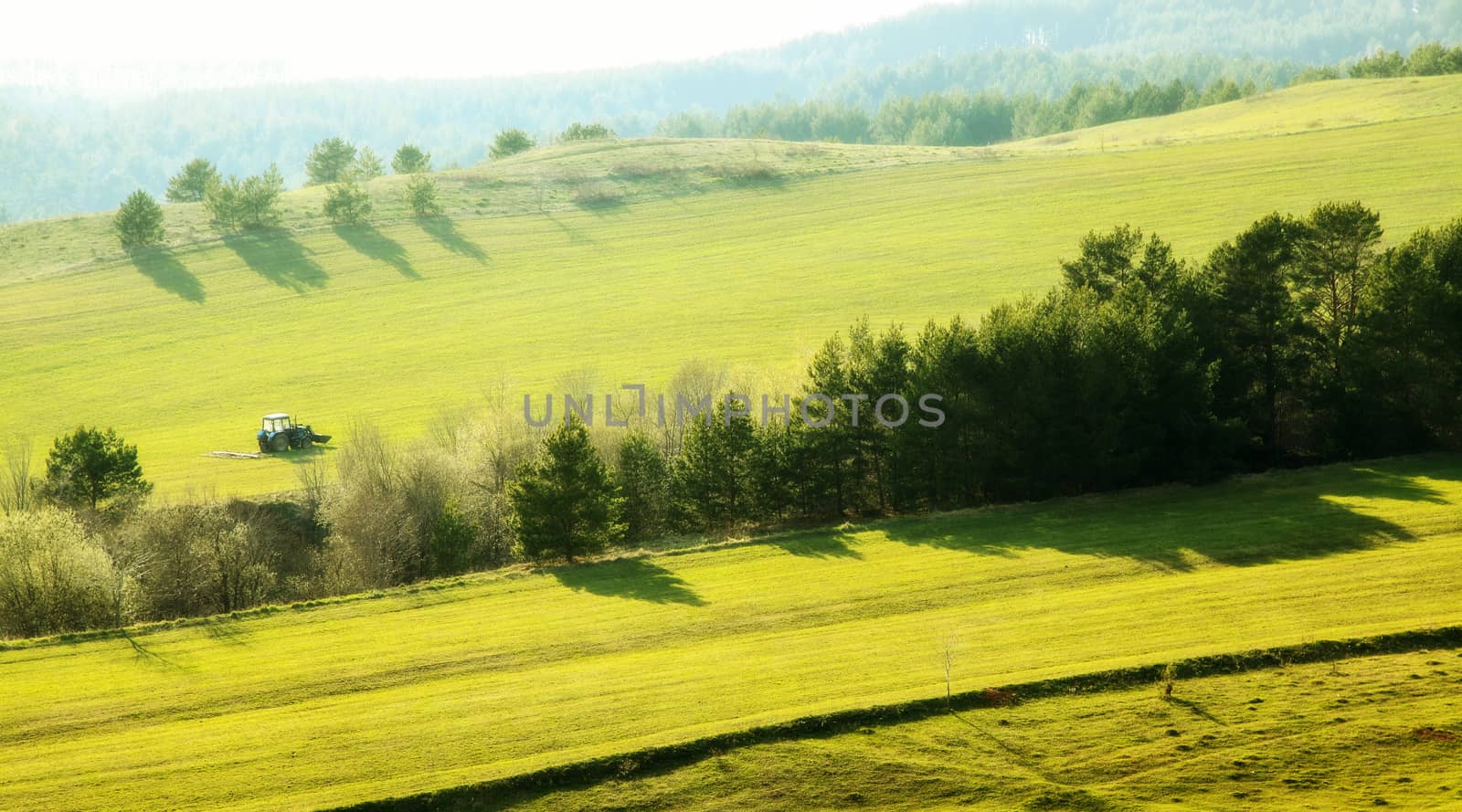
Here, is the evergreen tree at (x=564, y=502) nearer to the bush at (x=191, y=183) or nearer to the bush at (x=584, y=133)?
the bush at (x=191, y=183)

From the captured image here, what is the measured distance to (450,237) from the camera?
323ft

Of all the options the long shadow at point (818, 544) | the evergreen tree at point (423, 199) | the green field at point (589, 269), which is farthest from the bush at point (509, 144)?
the long shadow at point (818, 544)

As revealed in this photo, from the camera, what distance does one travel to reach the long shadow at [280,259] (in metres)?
88.6

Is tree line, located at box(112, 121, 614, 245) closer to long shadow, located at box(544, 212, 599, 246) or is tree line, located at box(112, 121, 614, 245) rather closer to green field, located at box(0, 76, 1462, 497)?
green field, located at box(0, 76, 1462, 497)

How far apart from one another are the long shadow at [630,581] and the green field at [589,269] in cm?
1971

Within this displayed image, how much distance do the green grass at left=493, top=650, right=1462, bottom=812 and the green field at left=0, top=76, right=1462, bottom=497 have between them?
35.1 metres

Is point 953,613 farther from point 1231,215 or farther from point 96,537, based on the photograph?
point 1231,215

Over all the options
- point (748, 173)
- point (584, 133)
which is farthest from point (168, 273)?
point (584, 133)

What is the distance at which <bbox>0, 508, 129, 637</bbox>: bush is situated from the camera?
35.3m

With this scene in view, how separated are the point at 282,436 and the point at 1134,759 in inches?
1914

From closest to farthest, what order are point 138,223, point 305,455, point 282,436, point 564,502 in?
point 564,502 < point 305,455 < point 282,436 < point 138,223

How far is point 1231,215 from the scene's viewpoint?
3130 inches

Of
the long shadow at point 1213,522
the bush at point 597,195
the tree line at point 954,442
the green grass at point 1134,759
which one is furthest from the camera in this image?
the bush at point 597,195

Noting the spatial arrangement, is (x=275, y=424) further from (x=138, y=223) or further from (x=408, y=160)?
(x=408, y=160)
